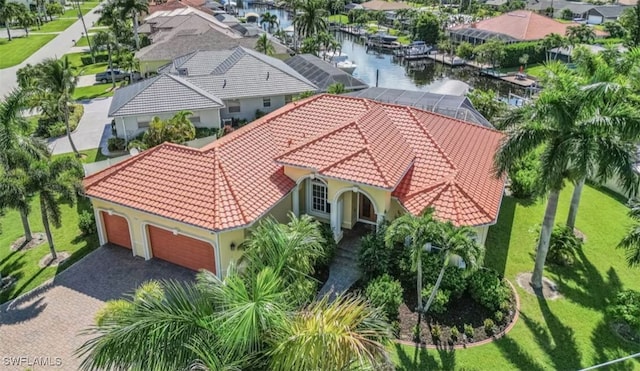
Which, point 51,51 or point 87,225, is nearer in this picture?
point 87,225

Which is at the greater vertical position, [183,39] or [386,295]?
[183,39]

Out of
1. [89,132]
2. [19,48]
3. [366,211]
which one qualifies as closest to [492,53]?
[366,211]

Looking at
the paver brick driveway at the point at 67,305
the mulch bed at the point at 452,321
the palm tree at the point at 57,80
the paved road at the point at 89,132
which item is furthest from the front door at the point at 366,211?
the paved road at the point at 89,132

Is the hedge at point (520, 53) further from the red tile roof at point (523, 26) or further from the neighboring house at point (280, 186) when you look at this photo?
the neighboring house at point (280, 186)

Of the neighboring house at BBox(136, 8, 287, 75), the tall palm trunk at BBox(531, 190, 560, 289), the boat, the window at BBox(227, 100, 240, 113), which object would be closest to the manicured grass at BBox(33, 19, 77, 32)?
the neighboring house at BBox(136, 8, 287, 75)

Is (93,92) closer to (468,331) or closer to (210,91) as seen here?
(210,91)

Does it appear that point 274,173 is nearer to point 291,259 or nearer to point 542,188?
point 291,259
